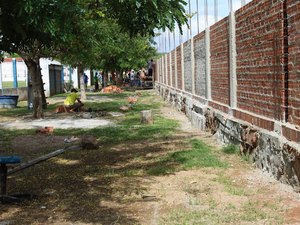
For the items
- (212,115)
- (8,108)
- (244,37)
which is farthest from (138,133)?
(8,108)

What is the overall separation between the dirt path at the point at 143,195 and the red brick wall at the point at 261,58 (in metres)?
1.01

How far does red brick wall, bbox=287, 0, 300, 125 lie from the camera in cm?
584

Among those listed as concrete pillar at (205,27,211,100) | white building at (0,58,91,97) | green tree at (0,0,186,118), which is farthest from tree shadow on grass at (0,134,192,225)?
white building at (0,58,91,97)

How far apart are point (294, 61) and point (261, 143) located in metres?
1.52

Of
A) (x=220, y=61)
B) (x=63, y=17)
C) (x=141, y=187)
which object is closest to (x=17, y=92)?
(x=220, y=61)

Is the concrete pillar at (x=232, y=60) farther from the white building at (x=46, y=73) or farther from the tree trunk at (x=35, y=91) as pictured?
the white building at (x=46, y=73)

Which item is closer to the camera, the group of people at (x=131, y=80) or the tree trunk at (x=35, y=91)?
the tree trunk at (x=35, y=91)

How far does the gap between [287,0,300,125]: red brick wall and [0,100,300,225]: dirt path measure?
0.97 metres

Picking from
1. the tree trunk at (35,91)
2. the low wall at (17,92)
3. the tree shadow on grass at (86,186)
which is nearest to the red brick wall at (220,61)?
the tree shadow on grass at (86,186)

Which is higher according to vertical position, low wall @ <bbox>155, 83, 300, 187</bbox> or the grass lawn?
low wall @ <bbox>155, 83, 300, 187</bbox>

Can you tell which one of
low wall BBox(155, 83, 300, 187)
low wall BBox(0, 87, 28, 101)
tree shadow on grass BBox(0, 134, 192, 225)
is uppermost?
low wall BBox(0, 87, 28, 101)

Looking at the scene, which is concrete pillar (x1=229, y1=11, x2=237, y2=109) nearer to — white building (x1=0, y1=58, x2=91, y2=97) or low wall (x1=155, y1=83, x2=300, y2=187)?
low wall (x1=155, y1=83, x2=300, y2=187)

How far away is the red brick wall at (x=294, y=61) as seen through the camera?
5836 mm

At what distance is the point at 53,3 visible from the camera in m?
5.00
